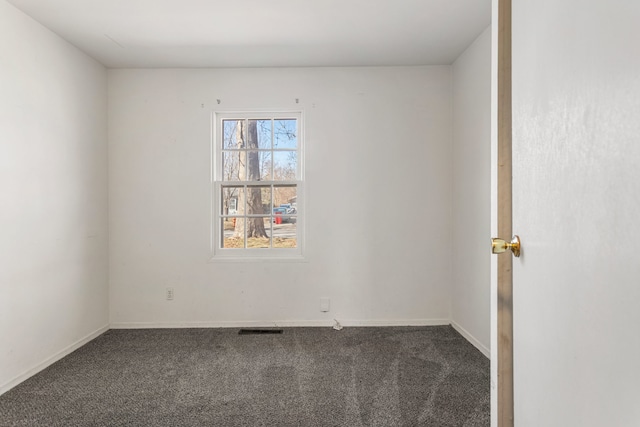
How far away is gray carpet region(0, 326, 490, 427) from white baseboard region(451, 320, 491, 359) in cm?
5

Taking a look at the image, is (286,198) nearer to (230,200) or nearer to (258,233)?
(258,233)

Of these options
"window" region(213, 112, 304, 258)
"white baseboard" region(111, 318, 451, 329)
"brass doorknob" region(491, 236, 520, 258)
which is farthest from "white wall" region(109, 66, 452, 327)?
"brass doorknob" region(491, 236, 520, 258)

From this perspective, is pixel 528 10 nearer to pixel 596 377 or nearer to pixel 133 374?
pixel 596 377

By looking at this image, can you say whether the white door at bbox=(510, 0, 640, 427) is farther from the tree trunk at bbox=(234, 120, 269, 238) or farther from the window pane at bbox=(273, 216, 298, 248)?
the tree trunk at bbox=(234, 120, 269, 238)

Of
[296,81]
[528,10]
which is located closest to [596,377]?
[528,10]

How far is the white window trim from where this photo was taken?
3.86 metres

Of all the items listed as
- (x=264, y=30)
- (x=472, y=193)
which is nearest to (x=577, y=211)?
(x=472, y=193)

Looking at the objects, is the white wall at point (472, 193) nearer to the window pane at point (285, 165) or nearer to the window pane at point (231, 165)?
the window pane at point (285, 165)

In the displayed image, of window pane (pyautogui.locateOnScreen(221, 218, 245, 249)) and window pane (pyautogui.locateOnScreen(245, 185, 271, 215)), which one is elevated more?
window pane (pyautogui.locateOnScreen(245, 185, 271, 215))

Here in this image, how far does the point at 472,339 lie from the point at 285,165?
2360 millimetres

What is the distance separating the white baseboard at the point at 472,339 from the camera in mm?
3025

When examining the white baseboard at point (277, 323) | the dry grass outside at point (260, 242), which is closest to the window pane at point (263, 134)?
the dry grass outside at point (260, 242)

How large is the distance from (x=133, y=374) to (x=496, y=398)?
2490 millimetres

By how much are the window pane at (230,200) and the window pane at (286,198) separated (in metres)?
0.38
